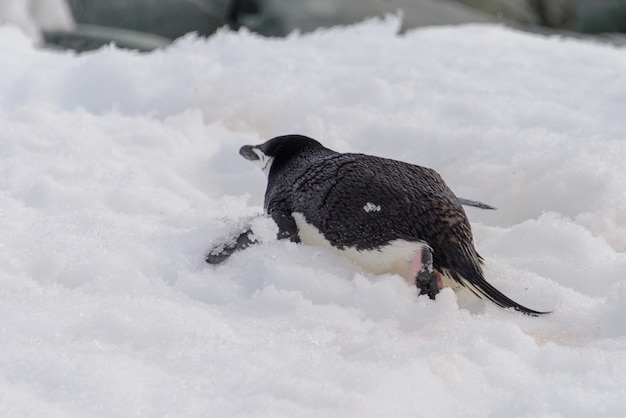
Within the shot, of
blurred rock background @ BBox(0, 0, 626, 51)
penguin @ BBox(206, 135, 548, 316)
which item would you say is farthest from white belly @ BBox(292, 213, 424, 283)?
blurred rock background @ BBox(0, 0, 626, 51)

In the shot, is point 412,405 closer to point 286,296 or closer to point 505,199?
point 286,296

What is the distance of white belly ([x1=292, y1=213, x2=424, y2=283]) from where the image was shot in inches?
69.3

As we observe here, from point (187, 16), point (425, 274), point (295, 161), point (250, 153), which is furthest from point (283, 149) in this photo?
point (187, 16)

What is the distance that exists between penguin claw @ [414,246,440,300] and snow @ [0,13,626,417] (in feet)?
0.08

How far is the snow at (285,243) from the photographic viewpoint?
133 cm

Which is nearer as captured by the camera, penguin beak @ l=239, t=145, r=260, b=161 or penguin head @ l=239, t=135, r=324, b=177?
penguin head @ l=239, t=135, r=324, b=177

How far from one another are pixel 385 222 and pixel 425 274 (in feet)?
0.53

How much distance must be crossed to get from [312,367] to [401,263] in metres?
0.46

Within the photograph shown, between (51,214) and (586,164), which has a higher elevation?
(586,164)

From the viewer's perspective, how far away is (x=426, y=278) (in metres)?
1.70

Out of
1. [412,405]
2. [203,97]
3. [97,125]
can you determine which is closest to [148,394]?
[412,405]

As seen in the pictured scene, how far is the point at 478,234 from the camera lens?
84.0 inches

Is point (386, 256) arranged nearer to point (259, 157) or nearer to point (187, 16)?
point (259, 157)

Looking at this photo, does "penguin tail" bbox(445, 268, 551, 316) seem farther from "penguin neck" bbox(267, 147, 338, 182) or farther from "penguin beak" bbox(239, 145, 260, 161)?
"penguin beak" bbox(239, 145, 260, 161)
